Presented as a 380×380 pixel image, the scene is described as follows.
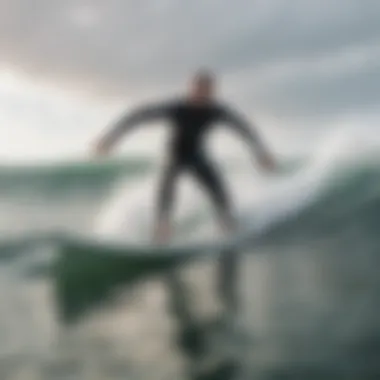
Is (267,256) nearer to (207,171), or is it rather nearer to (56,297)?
(207,171)

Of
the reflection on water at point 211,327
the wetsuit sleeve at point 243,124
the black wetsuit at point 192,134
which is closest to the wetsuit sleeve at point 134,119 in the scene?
the black wetsuit at point 192,134

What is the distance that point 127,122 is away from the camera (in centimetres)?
159

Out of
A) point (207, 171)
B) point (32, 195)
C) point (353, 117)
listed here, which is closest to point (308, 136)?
point (353, 117)

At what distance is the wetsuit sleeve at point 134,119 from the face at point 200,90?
0.16ft

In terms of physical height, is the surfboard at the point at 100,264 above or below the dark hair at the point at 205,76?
below

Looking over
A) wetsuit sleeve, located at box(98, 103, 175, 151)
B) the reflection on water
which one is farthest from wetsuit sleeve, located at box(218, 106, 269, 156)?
the reflection on water

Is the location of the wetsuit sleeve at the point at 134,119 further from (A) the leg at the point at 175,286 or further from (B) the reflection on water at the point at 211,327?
(B) the reflection on water at the point at 211,327

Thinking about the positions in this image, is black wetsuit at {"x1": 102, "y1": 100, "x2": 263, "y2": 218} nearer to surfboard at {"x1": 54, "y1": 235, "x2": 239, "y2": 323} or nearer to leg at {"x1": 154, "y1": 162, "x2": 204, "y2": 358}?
leg at {"x1": 154, "y1": 162, "x2": 204, "y2": 358}

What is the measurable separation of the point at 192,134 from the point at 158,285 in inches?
12.0

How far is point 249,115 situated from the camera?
1.60m

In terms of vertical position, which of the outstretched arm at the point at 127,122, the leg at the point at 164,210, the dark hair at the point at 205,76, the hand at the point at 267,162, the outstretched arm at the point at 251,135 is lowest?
the leg at the point at 164,210

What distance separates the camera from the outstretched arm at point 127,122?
5.19ft

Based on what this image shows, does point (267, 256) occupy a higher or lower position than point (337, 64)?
lower

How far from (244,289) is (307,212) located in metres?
0.20
